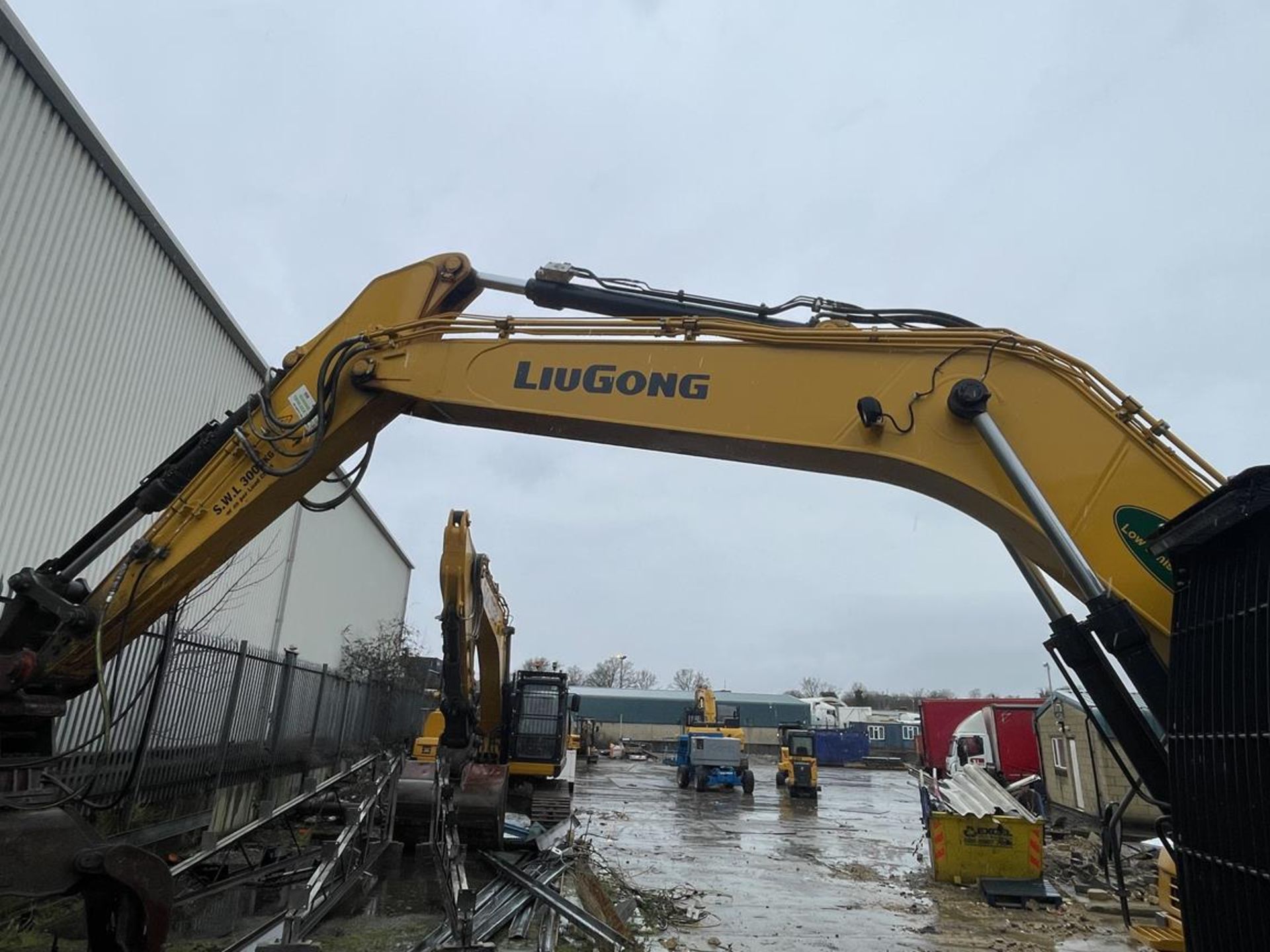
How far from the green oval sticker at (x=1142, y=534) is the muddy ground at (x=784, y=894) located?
601 cm

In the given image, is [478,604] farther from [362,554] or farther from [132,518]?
[362,554]

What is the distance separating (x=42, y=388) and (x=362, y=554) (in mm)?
14397

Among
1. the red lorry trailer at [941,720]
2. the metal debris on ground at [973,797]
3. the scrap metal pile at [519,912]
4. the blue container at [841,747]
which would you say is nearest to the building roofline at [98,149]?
the scrap metal pile at [519,912]

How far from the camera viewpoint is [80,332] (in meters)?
9.21

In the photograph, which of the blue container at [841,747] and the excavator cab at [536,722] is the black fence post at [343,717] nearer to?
the excavator cab at [536,722]

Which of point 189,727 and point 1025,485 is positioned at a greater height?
point 1025,485

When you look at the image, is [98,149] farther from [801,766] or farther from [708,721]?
[708,721]

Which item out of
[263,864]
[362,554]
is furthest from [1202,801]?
[362,554]

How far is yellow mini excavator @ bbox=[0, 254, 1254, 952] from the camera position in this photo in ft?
10.1

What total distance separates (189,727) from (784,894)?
8.00m

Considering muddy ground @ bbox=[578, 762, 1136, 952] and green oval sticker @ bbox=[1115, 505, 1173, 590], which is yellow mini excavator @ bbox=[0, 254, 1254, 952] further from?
muddy ground @ bbox=[578, 762, 1136, 952]

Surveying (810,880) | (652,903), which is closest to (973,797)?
(810,880)

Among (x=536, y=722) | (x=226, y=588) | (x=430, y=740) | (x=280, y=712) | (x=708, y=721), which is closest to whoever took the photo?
(x=280, y=712)

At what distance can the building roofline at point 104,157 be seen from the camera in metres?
7.56
